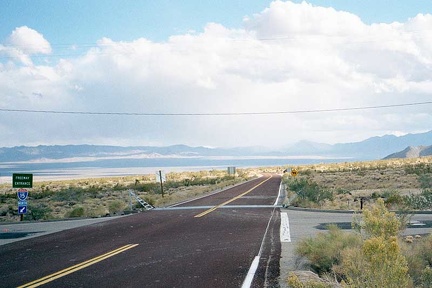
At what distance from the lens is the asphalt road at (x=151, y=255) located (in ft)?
32.8

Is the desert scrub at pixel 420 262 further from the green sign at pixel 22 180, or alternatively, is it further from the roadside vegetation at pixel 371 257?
the green sign at pixel 22 180

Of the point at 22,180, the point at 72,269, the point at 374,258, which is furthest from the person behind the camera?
the point at 22,180

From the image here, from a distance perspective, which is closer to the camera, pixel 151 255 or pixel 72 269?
pixel 72 269

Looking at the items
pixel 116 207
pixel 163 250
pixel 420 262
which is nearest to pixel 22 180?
pixel 116 207

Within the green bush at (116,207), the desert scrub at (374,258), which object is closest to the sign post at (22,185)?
the green bush at (116,207)

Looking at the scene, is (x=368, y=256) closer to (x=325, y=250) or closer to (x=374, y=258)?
(x=374, y=258)

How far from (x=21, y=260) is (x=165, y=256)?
367 cm

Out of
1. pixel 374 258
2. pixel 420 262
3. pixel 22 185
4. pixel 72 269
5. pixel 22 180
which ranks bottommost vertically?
pixel 72 269

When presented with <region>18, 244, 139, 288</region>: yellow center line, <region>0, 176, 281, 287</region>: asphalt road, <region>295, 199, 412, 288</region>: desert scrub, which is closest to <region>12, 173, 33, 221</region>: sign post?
<region>0, 176, 281, 287</region>: asphalt road

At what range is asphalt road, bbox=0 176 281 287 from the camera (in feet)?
32.8

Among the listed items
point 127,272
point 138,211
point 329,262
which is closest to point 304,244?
point 329,262

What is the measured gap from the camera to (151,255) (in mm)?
12727

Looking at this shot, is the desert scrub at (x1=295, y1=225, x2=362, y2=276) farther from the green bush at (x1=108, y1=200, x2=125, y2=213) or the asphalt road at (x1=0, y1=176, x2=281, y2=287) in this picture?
the green bush at (x1=108, y1=200, x2=125, y2=213)

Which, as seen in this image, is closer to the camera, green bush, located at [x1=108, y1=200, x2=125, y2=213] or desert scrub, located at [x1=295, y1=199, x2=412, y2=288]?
desert scrub, located at [x1=295, y1=199, x2=412, y2=288]
